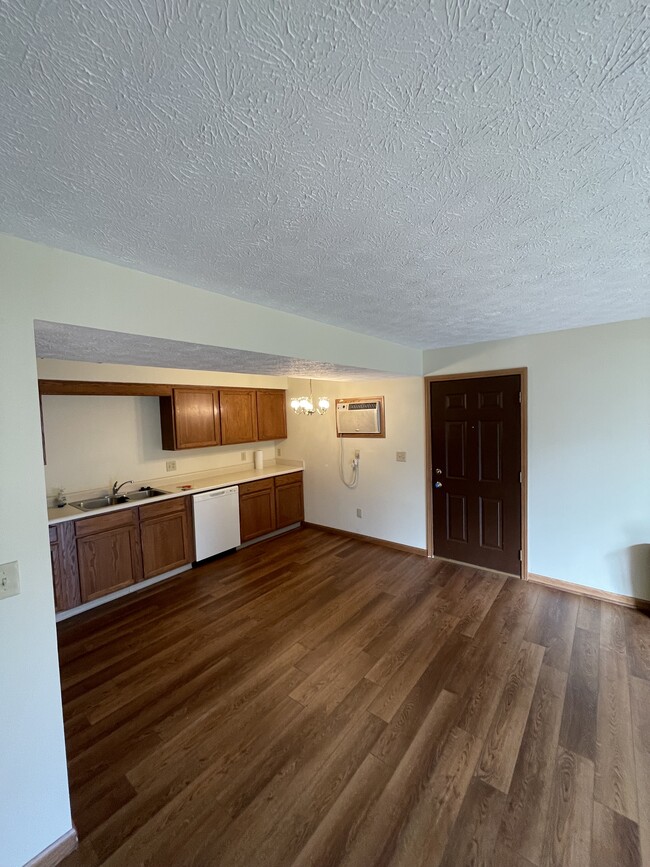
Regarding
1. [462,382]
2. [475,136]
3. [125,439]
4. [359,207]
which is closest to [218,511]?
[125,439]

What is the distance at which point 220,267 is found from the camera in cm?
153

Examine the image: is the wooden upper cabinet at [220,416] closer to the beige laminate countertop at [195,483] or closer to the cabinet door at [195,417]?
the cabinet door at [195,417]

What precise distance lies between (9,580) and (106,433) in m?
2.76

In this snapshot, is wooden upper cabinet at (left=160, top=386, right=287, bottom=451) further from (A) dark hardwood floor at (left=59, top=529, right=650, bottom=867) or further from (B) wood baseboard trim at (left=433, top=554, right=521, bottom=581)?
(B) wood baseboard trim at (left=433, top=554, right=521, bottom=581)

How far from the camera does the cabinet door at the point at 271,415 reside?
16.1ft

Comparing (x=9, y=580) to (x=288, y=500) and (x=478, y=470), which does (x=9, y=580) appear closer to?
(x=478, y=470)

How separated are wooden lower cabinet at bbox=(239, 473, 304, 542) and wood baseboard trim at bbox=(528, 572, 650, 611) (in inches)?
116

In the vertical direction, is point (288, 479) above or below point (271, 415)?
below

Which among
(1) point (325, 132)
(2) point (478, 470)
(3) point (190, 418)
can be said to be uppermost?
Result: (1) point (325, 132)

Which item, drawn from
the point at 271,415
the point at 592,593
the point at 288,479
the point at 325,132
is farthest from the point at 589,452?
the point at 271,415

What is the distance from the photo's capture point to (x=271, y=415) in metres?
5.08

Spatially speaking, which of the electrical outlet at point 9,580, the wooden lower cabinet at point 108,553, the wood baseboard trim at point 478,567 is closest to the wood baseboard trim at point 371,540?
the wood baseboard trim at point 478,567

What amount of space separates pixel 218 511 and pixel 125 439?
128cm

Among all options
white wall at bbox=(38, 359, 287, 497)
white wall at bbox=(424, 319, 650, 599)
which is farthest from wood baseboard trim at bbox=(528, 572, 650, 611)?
white wall at bbox=(38, 359, 287, 497)
